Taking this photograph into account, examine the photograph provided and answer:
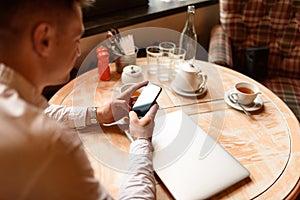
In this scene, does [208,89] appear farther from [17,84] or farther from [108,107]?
[17,84]

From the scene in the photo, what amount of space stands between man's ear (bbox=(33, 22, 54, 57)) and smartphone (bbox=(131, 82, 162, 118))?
0.57m

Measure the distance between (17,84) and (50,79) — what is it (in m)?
0.10

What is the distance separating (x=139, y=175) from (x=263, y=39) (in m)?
1.41

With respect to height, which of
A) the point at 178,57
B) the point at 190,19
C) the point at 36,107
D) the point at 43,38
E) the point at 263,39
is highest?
the point at 43,38

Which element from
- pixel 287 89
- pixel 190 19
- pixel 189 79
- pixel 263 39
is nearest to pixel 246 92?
pixel 189 79

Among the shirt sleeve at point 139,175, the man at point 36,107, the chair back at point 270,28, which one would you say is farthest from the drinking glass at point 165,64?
the man at point 36,107

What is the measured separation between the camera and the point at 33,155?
52 centimetres

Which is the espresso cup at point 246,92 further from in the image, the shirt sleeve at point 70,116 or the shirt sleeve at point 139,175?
the shirt sleeve at point 70,116

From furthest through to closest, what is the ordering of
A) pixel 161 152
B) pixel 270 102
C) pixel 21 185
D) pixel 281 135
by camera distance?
1. pixel 270 102
2. pixel 281 135
3. pixel 161 152
4. pixel 21 185

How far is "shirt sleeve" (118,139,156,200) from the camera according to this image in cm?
96

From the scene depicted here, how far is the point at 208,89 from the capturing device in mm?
1514

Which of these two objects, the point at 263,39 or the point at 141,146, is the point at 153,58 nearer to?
the point at 141,146

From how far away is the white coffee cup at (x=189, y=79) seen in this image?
1.44 m

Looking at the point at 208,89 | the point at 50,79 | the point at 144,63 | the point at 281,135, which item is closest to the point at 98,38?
the point at 144,63
